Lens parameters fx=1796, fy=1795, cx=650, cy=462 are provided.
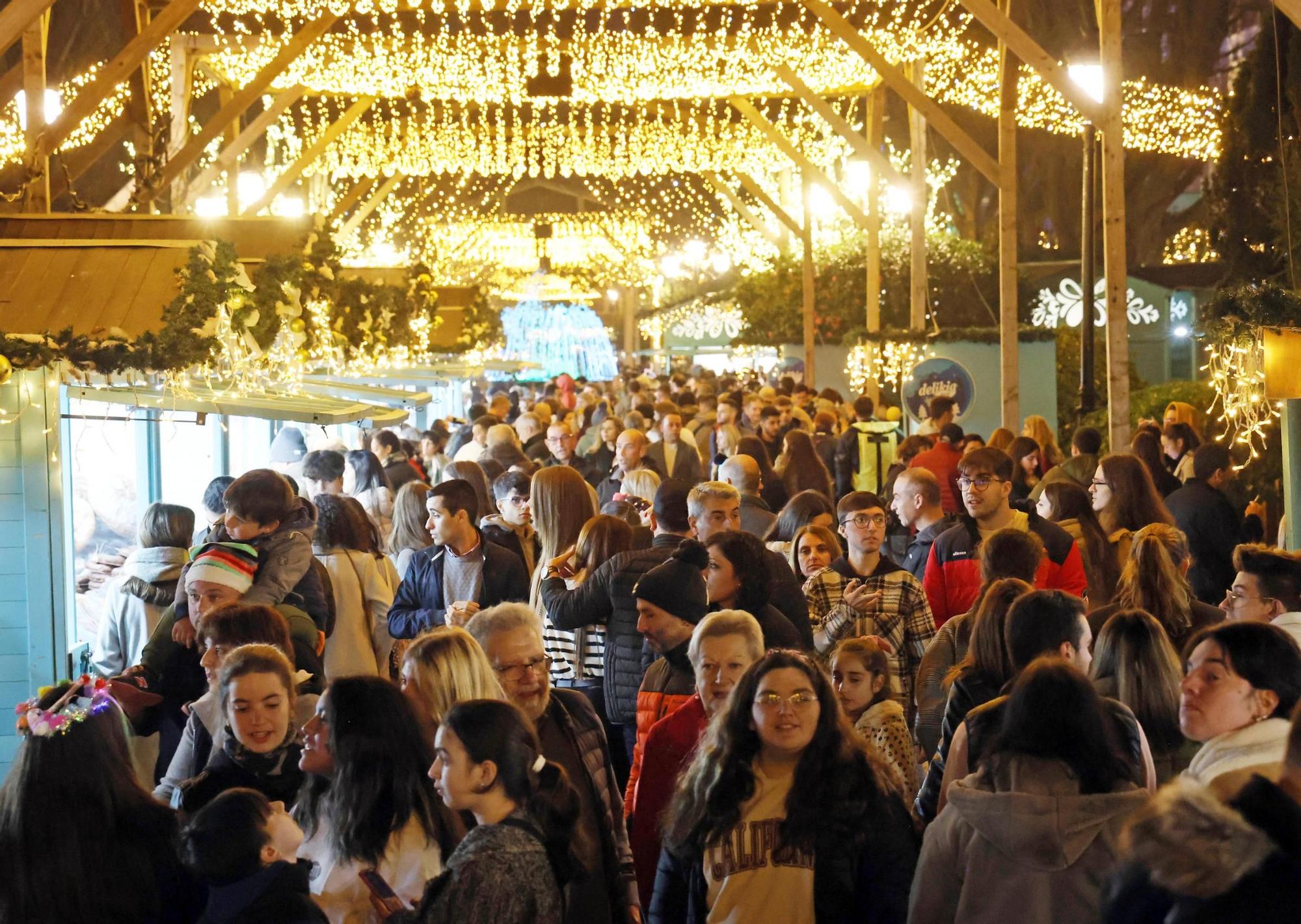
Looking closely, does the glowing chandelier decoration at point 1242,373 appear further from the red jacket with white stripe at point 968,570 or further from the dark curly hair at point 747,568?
the dark curly hair at point 747,568

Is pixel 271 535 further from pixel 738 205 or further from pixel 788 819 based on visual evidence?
pixel 738 205

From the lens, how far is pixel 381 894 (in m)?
3.89

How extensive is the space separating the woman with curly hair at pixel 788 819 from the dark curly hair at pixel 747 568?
1.88 m

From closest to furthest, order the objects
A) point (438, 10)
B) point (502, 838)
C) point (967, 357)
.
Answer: point (502, 838) → point (438, 10) → point (967, 357)

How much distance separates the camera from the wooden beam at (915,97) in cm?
1505

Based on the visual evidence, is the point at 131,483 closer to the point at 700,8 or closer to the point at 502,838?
the point at 502,838

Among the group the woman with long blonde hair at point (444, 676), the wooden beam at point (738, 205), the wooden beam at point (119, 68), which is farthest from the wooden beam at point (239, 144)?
the woman with long blonde hair at point (444, 676)

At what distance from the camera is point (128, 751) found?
400 cm

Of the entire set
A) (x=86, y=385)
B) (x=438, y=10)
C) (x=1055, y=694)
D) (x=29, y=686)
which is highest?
(x=438, y=10)

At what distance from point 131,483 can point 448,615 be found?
4.43m

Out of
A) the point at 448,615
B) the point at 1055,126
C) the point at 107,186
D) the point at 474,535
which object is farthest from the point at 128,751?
the point at 107,186

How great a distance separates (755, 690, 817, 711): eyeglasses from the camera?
4094 mm

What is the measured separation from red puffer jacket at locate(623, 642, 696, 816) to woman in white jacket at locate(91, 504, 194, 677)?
219 cm

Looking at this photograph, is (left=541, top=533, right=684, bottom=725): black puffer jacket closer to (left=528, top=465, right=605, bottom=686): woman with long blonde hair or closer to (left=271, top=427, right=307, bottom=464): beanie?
(left=528, top=465, right=605, bottom=686): woman with long blonde hair
